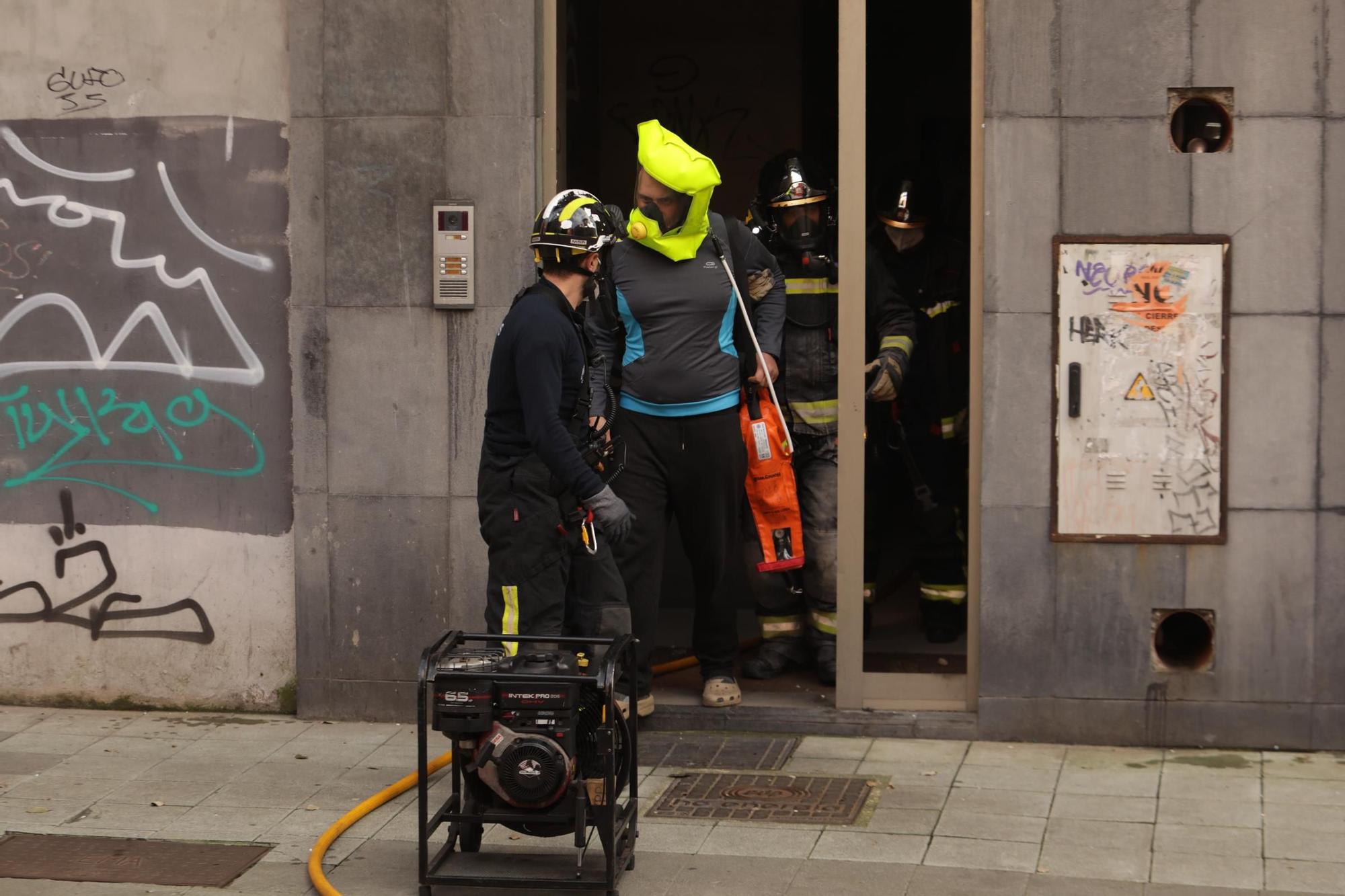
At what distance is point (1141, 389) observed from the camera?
22.1 feet

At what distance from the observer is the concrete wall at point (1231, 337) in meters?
6.56

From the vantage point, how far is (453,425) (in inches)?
280

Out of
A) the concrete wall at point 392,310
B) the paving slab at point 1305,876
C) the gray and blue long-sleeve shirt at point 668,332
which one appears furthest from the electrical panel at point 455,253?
the paving slab at point 1305,876

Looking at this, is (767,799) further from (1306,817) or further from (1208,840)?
(1306,817)

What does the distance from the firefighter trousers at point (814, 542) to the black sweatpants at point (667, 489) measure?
0.44m

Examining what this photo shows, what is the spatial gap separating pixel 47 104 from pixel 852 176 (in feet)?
11.5

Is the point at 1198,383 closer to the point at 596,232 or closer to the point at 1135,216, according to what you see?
the point at 1135,216

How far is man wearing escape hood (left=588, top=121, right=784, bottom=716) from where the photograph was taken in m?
6.91

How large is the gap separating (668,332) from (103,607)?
111 inches

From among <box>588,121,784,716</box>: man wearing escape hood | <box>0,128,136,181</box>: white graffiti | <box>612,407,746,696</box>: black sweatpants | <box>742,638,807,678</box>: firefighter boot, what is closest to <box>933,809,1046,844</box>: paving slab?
<box>588,121,784,716</box>: man wearing escape hood

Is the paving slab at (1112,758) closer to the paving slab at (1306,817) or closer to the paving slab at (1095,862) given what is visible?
the paving slab at (1306,817)

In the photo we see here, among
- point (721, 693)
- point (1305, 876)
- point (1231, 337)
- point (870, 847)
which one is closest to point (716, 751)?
point (721, 693)

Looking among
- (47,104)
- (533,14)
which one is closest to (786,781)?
(533,14)

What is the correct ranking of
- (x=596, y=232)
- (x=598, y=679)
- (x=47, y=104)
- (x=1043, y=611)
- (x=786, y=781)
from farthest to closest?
(x=47, y=104) → (x=1043, y=611) → (x=786, y=781) → (x=596, y=232) → (x=598, y=679)
